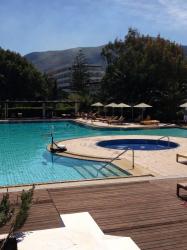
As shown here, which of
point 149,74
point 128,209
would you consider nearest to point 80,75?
point 149,74

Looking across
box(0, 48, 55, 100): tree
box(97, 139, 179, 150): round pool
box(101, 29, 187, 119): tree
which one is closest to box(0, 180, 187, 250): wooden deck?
box(97, 139, 179, 150): round pool

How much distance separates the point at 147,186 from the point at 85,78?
6592 cm

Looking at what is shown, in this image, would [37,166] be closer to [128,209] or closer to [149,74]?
[128,209]

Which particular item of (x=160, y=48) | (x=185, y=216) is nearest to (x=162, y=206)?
(x=185, y=216)

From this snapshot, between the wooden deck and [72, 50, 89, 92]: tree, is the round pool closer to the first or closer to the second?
the wooden deck

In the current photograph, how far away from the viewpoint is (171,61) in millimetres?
32438

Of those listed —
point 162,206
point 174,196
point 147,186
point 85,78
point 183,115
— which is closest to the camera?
point 162,206

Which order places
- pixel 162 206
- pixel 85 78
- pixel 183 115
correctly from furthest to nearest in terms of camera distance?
pixel 85 78 → pixel 183 115 → pixel 162 206

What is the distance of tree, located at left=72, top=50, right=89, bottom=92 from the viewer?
72.1 meters

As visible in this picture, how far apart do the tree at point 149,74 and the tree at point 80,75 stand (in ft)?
112

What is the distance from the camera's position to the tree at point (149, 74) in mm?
32656

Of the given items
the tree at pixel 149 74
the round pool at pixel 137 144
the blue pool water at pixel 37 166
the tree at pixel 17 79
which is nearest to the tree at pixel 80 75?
the tree at pixel 17 79

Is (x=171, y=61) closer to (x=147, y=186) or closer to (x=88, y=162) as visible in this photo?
(x=88, y=162)

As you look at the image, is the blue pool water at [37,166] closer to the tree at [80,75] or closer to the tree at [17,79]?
the tree at [17,79]
